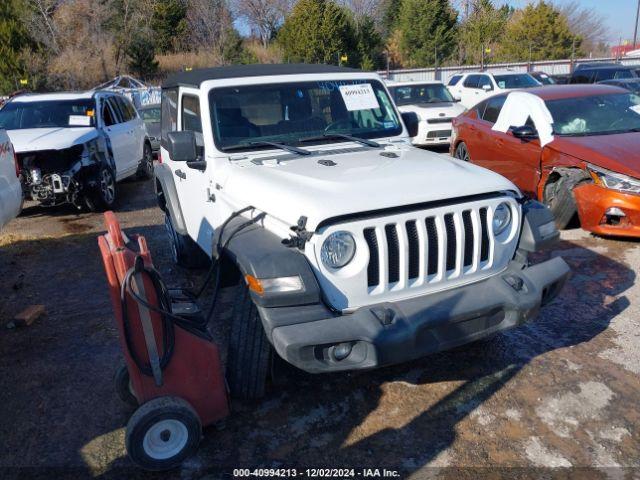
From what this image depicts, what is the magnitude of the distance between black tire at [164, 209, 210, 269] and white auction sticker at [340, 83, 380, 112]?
1.97m

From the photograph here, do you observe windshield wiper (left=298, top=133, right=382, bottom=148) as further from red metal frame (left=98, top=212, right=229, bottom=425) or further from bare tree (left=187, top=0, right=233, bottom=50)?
bare tree (left=187, top=0, right=233, bottom=50)

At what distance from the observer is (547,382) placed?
3623 millimetres

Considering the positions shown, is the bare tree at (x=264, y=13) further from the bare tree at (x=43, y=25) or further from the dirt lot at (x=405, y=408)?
the dirt lot at (x=405, y=408)

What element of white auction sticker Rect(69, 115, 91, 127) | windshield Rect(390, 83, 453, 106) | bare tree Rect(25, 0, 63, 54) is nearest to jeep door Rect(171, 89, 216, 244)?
white auction sticker Rect(69, 115, 91, 127)

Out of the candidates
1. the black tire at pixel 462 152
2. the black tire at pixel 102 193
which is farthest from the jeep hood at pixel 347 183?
the black tire at pixel 102 193

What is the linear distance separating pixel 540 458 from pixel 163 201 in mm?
4502

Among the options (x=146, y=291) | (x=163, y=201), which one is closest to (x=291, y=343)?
(x=146, y=291)

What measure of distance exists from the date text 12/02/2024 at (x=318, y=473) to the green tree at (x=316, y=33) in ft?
114

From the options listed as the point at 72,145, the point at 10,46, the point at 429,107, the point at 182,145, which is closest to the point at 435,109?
the point at 429,107

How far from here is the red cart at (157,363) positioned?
287 cm

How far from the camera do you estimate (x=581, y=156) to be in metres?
6.10

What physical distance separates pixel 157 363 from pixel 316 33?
35566mm

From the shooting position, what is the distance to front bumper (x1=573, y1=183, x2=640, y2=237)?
221 inches

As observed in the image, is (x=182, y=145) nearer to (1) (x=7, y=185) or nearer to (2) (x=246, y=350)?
(2) (x=246, y=350)
